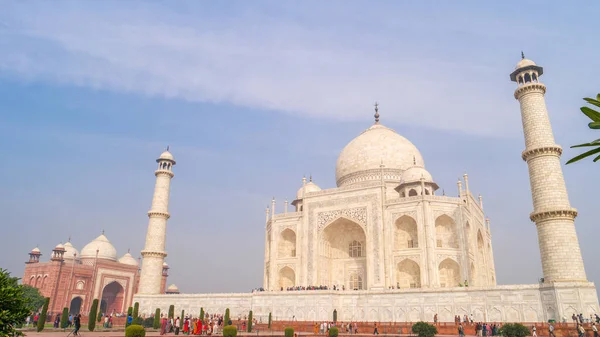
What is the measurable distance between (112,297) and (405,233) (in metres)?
30.0

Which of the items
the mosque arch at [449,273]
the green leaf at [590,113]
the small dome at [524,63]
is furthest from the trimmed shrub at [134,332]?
the small dome at [524,63]

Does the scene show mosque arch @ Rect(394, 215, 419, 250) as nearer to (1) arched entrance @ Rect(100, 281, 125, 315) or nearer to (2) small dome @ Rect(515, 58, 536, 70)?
(2) small dome @ Rect(515, 58, 536, 70)

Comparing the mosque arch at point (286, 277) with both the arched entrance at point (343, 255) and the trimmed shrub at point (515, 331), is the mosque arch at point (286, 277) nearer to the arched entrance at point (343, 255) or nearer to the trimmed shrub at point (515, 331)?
the arched entrance at point (343, 255)

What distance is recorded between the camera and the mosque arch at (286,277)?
28625 millimetres

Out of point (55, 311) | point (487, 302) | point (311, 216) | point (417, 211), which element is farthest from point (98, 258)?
point (487, 302)

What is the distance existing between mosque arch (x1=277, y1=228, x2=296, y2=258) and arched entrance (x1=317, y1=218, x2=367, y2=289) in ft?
8.98

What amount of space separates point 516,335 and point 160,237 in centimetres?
2282

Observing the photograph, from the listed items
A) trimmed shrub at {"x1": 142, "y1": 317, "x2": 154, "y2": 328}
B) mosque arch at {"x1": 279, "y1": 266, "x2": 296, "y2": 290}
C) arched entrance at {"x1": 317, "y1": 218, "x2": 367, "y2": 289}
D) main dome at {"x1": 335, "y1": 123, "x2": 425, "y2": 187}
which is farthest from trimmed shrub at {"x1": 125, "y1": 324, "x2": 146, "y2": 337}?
main dome at {"x1": 335, "y1": 123, "x2": 425, "y2": 187}

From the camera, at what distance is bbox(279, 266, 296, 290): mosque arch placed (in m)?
28.6

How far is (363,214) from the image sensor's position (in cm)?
2684

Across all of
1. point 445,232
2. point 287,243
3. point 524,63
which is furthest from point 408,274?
point 524,63

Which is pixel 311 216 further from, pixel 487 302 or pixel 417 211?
pixel 487 302

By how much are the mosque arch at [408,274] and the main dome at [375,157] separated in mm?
7393

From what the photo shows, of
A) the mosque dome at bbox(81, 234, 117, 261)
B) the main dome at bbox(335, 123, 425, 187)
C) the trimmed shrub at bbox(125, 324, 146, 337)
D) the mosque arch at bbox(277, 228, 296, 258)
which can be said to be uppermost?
the main dome at bbox(335, 123, 425, 187)
